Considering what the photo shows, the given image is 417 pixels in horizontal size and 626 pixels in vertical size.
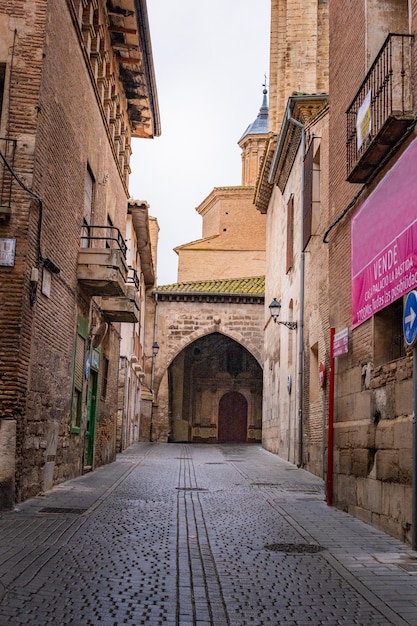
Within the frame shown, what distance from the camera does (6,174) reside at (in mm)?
9742

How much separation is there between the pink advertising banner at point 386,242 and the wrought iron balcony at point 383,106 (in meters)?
0.29

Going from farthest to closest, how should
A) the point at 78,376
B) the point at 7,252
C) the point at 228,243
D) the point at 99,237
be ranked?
the point at 228,243, the point at 78,376, the point at 99,237, the point at 7,252

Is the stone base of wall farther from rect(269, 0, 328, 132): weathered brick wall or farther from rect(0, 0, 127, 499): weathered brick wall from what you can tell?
rect(269, 0, 328, 132): weathered brick wall

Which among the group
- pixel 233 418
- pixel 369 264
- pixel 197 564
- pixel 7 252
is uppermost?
pixel 7 252

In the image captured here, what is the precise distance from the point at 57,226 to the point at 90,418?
5.78 meters

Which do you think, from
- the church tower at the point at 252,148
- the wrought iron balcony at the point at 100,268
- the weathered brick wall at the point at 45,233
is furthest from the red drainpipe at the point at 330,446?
the church tower at the point at 252,148

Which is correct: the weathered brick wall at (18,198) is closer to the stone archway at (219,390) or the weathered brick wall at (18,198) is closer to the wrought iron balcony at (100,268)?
the wrought iron balcony at (100,268)

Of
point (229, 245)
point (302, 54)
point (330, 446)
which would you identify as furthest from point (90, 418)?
point (229, 245)

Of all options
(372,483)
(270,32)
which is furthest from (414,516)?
(270,32)

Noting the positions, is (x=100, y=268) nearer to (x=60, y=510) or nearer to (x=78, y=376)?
(x=78, y=376)

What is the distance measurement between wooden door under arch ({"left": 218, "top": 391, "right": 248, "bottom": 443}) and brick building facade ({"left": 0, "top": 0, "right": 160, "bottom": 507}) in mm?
25762

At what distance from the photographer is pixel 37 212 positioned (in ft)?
33.0

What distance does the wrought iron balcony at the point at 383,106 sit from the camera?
7.75 meters

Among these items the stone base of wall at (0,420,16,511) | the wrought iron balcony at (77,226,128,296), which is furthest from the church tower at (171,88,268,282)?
the stone base of wall at (0,420,16,511)
